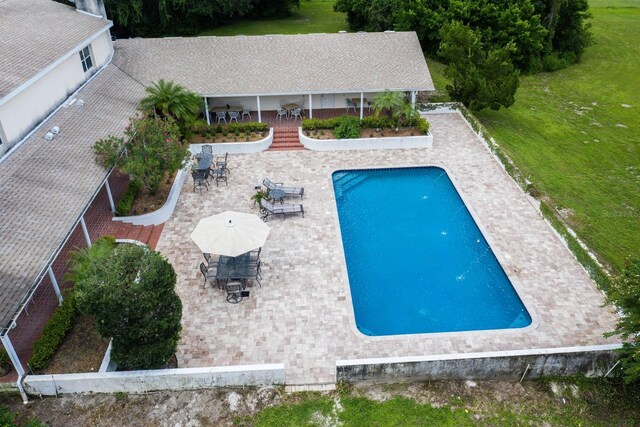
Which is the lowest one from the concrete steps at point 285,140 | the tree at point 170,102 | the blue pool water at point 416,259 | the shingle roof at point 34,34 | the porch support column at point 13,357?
the blue pool water at point 416,259

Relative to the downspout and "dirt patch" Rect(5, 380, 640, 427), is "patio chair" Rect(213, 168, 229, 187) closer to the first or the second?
the downspout

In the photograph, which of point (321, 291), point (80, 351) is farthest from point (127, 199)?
point (321, 291)

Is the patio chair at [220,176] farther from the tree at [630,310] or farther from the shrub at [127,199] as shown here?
the tree at [630,310]

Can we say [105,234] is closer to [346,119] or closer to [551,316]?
[346,119]

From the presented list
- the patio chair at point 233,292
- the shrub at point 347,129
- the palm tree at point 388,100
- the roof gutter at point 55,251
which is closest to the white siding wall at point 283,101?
the palm tree at point 388,100

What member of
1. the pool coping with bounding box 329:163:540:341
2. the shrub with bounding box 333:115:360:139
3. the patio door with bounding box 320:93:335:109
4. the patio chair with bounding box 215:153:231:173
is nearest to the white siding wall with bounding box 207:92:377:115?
the patio door with bounding box 320:93:335:109

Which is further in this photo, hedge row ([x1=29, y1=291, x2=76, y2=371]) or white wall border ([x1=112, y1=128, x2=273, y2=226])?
white wall border ([x1=112, y1=128, x2=273, y2=226])
